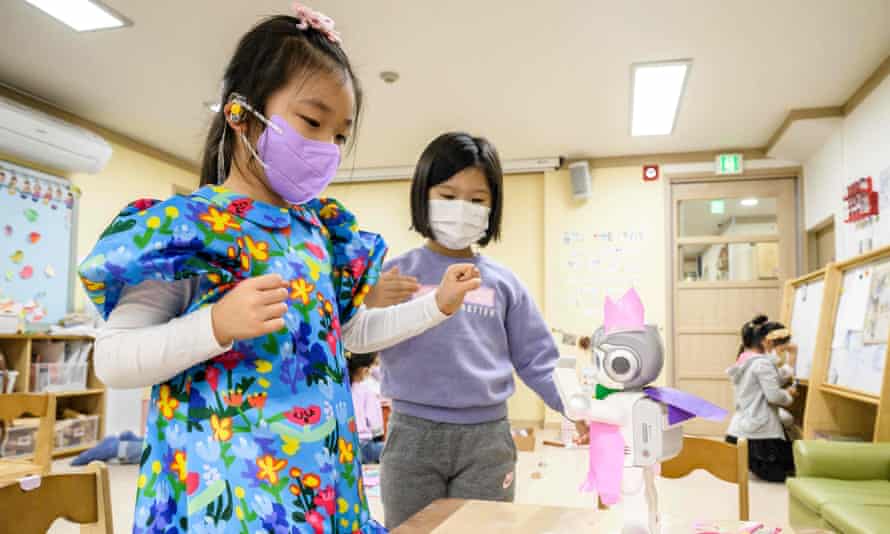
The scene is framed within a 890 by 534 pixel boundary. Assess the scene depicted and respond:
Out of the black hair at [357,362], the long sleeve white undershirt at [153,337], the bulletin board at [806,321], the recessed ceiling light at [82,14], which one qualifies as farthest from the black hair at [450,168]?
the bulletin board at [806,321]

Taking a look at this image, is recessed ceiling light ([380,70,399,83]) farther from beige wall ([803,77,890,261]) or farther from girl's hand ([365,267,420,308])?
girl's hand ([365,267,420,308])

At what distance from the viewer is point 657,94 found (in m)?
4.79

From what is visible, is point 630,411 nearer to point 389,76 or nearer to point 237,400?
point 237,400

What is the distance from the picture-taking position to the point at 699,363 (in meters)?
6.13

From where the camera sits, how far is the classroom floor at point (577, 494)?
3252 millimetres

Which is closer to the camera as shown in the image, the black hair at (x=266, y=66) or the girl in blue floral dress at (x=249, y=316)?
the girl in blue floral dress at (x=249, y=316)

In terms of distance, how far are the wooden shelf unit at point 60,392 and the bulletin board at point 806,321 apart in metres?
4.75

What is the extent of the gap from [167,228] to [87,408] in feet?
17.6

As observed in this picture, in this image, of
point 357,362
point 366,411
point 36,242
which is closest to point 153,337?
point 357,362

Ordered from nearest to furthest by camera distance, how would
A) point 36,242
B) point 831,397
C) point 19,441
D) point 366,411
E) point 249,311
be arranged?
point 249,311 → point 831,397 → point 366,411 → point 19,441 → point 36,242

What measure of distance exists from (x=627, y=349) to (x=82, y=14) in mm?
3868

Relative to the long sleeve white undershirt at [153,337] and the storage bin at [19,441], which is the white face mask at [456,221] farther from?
the storage bin at [19,441]

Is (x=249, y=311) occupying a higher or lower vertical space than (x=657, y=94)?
lower

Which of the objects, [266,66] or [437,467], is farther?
[437,467]
